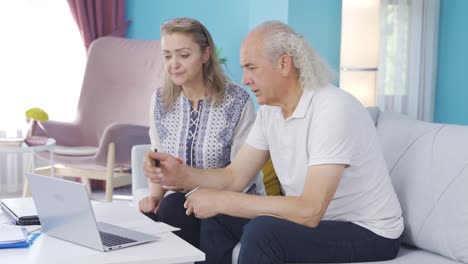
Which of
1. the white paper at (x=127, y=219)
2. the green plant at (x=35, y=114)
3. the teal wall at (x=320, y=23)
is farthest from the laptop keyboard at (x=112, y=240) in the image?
the teal wall at (x=320, y=23)

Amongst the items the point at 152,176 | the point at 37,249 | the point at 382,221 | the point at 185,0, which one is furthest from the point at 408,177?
the point at 185,0

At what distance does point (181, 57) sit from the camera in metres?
2.59

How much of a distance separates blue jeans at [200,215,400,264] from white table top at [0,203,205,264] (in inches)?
9.1

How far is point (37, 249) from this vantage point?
180cm

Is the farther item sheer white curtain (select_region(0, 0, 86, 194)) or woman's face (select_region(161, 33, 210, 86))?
sheer white curtain (select_region(0, 0, 86, 194))

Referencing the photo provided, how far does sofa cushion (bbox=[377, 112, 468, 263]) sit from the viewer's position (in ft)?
6.94

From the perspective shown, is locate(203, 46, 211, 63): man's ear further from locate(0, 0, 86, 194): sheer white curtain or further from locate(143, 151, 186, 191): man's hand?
locate(0, 0, 86, 194): sheer white curtain

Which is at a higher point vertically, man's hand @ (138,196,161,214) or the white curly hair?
the white curly hair

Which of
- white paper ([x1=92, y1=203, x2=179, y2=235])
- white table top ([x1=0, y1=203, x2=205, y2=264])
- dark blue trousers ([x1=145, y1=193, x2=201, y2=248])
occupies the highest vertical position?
white table top ([x1=0, y1=203, x2=205, y2=264])

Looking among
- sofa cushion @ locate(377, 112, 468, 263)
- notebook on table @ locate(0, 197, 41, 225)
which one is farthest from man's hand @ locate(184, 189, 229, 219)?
sofa cushion @ locate(377, 112, 468, 263)

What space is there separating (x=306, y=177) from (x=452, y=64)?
11.9ft

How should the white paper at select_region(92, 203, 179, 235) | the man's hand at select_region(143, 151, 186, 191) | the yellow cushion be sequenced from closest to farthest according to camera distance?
the white paper at select_region(92, 203, 179, 235), the man's hand at select_region(143, 151, 186, 191), the yellow cushion

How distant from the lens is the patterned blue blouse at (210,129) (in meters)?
2.64

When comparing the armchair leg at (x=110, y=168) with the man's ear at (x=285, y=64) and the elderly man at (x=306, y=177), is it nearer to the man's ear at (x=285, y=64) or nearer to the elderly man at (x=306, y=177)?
the elderly man at (x=306, y=177)
